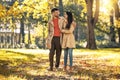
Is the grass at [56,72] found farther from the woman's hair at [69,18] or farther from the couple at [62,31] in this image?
the woman's hair at [69,18]

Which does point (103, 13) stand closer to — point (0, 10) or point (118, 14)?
point (118, 14)

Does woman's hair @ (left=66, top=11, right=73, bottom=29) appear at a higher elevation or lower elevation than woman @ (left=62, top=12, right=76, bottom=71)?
higher

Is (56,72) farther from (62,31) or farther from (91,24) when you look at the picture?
(91,24)

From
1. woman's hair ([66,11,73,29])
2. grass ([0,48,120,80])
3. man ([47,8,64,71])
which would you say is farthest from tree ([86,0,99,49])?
woman's hair ([66,11,73,29])

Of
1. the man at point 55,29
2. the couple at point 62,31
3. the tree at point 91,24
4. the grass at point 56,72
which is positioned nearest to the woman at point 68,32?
the couple at point 62,31

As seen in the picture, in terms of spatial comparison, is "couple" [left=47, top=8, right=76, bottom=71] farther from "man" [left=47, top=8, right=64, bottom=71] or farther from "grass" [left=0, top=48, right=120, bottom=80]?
"grass" [left=0, top=48, right=120, bottom=80]

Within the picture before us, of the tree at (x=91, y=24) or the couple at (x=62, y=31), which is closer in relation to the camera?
the couple at (x=62, y=31)

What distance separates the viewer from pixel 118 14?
155ft

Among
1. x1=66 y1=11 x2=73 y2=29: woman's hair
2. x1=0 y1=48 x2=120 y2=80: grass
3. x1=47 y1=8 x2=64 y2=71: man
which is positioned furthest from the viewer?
x1=47 y1=8 x2=64 y2=71: man

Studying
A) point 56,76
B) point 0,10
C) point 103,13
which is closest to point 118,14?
point 103,13

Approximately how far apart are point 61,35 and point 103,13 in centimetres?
5218

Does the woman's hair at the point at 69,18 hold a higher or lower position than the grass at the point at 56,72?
higher

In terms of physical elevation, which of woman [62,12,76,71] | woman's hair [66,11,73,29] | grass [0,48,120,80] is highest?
woman's hair [66,11,73,29]

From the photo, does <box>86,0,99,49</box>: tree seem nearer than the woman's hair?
No
